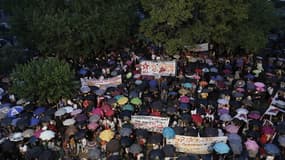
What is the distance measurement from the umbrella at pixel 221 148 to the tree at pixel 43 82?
814 cm

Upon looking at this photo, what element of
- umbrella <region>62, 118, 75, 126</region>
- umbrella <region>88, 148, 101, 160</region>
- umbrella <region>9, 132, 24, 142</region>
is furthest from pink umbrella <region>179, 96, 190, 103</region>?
umbrella <region>9, 132, 24, 142</region>

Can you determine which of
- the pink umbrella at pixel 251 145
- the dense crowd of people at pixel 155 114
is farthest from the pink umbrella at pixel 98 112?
the pink umbrella at pixel 251 145

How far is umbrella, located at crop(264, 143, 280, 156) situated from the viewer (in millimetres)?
12617

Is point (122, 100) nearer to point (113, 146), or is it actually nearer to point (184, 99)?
point (184, 99)

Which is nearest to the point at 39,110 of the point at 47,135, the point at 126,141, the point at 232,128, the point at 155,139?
the point at 47,135

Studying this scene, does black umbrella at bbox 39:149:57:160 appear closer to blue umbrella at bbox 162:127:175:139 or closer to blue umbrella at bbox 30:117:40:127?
blue umbrella at bbox 30:117:40:127

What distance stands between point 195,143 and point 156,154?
175 cm

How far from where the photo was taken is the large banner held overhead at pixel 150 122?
14.4 meters

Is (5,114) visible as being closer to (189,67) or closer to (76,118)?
(76,118)

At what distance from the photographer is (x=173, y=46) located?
19.5m

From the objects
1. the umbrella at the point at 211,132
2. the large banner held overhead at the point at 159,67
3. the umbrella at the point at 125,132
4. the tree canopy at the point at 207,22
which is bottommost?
the umbrella at the point at 211,132

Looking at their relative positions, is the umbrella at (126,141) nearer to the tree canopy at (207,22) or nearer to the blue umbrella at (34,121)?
the blue umbrella at (34,121)

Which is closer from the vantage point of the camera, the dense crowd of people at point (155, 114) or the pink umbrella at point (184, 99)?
the dense crowd of people at point (155, 114)

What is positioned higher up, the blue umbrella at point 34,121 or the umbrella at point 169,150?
the blue umbrella at point 34,121
